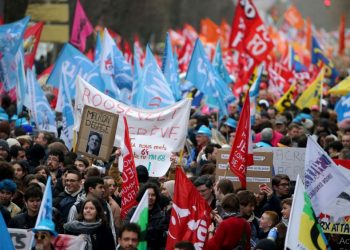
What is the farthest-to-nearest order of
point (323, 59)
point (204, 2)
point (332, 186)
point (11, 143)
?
point (204, 2) → point (323, 59) → point (11, 143) → point (332, 186)

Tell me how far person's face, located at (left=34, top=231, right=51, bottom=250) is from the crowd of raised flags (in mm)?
208

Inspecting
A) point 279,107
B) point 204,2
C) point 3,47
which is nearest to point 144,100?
point 3,47

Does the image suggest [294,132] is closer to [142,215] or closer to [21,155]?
[21,155]

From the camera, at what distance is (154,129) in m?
14.7

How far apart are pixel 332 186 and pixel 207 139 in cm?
617

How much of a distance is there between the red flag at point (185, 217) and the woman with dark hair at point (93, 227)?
1.67ft

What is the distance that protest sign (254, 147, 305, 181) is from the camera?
15.1 meters

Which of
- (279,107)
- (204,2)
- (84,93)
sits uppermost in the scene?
(84,93)

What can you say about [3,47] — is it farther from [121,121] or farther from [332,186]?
[332,186]

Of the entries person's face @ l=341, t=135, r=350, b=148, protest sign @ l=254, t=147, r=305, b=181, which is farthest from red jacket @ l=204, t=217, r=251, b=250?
person's face @ l=341, t=135, r=350, b=148

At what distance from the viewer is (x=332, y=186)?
1096 centimetres

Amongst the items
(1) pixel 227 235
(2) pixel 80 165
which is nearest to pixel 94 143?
(2) pixel 80 165

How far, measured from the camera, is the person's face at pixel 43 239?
9.78 metres

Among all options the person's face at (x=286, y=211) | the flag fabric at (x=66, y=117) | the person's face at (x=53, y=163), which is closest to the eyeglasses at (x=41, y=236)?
the person's face at (x=286, y=211)
